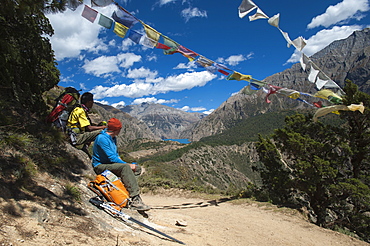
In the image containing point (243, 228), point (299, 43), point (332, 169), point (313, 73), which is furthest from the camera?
point (332, 169)

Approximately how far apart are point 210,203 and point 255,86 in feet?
17.3

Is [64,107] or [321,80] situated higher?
[321,80]

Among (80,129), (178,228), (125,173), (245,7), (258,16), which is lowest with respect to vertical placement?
(178,228)

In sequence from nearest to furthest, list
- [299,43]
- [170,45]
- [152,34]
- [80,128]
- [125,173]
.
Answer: [125,173]
[80,128]
[152,34]
[170,45]
[299,43]

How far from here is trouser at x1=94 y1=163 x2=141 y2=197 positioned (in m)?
4.13

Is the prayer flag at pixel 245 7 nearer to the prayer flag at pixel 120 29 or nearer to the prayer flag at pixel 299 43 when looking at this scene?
the prayer flag at pixel 299 43

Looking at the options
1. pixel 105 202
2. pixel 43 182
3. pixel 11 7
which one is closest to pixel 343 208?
pixel 105 202

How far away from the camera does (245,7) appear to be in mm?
6734

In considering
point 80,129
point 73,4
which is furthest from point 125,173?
point 73,4

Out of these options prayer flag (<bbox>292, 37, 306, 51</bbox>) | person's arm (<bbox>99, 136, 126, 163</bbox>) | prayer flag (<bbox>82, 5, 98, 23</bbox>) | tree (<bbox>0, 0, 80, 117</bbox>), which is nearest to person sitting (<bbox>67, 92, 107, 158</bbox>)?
person's arm (<bbox>99, 136, 126, 163</bbox>)

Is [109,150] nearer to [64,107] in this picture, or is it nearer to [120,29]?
[64,107]

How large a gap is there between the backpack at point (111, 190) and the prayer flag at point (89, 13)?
385cm

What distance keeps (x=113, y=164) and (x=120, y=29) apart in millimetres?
3860

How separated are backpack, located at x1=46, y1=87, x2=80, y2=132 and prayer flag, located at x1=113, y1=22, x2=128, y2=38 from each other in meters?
1.97
